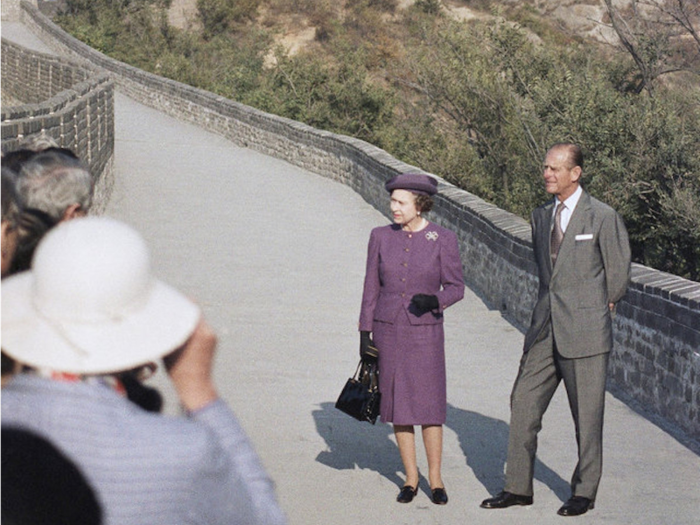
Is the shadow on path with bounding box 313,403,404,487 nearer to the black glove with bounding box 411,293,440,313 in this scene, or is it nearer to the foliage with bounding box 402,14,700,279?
the black glove with bounding box 411,293,440,313

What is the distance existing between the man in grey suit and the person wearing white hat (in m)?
4.39

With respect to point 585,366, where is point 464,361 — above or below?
below

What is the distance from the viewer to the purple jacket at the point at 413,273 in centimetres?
648

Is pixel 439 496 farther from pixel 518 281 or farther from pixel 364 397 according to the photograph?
pixel 518 281

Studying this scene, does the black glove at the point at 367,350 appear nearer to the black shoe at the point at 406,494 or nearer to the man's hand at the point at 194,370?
the black shoe at the point at 406,494

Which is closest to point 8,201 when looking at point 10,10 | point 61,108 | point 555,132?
point 61,108

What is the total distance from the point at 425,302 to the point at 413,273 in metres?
0.21

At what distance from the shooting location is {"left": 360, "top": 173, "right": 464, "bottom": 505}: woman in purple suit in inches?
253

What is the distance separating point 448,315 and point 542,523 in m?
6.10

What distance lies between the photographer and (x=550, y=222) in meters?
6.43

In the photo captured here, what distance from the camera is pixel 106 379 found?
6.78ft

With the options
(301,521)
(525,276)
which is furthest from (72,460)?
(525,276)

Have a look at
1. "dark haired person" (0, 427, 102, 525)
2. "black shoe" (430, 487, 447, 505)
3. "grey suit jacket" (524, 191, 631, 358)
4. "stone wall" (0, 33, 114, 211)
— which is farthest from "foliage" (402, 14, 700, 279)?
"dark haired person" (0, 427, 102, 525)

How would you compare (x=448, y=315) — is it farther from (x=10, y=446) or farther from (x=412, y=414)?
(x=10, y=446)
